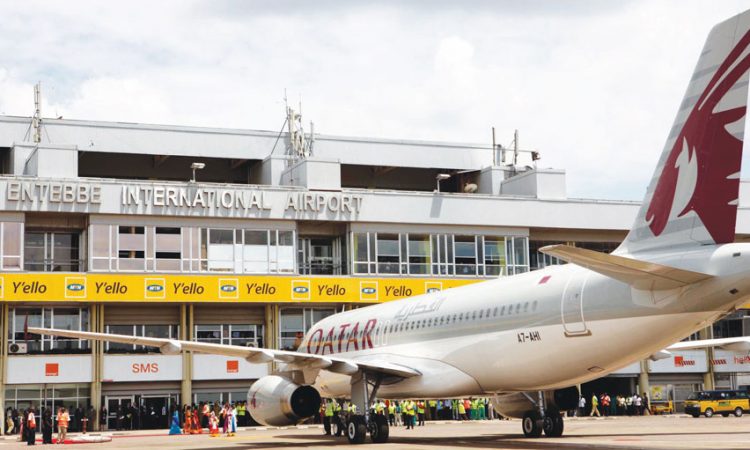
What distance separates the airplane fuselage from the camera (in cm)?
1814

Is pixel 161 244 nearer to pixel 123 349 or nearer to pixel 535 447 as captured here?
pixel 123 349

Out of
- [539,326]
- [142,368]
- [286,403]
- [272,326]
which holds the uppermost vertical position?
[272,326]

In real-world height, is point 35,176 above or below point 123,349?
above

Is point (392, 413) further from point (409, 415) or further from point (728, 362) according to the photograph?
point (728, 362)

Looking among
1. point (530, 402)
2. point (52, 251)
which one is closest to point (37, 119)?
point (52, 251)

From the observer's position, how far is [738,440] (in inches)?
904

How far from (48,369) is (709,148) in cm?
3586

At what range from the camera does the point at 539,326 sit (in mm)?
21656

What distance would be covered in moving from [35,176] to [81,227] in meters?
3.26

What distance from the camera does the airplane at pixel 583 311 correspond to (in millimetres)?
17938

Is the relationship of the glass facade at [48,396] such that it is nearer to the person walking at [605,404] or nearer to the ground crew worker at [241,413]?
the ground crew worker at [241,413]

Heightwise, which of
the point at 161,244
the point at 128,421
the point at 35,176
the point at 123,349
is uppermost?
the point at 35,176

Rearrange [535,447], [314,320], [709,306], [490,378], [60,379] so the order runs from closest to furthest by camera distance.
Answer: [709,306] < [535,447] < [490,378] < [60,379] < [314,320]

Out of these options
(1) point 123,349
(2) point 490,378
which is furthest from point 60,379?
(2) point 490,378
